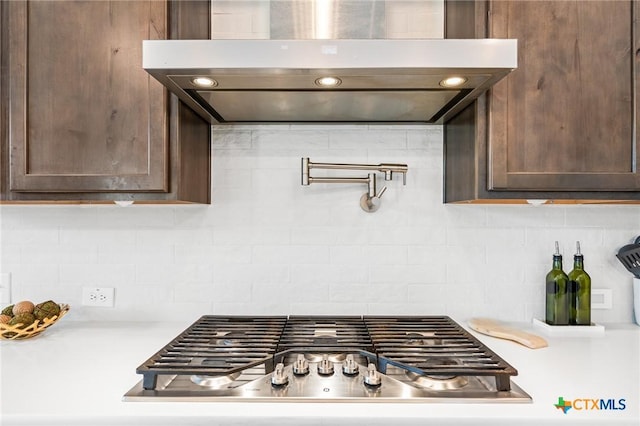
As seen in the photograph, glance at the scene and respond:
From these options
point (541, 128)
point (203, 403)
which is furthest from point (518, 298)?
point (203, 403)

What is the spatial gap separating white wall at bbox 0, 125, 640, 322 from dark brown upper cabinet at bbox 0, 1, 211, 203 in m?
0.38

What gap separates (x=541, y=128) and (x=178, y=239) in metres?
1.33

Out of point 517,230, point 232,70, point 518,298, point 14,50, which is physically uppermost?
point 14,50

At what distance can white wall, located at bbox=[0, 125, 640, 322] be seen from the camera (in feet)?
5.50

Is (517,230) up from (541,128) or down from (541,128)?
down

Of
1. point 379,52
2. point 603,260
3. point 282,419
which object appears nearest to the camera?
point 282,419

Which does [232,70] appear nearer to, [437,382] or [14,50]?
[14,50]

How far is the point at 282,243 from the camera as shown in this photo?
1.69 metres

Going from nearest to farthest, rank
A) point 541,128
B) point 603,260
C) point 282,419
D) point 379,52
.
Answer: point 282,419 → point 379,52 → point 541,128 → point 603,260

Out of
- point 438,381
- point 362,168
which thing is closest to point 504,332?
point 438,381

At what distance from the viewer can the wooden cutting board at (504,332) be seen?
4.41 feet

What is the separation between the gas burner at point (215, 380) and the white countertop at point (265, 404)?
0.31 feet

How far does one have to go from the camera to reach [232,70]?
1.10 metres

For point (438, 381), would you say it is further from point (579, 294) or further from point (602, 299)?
point (602, 299)
